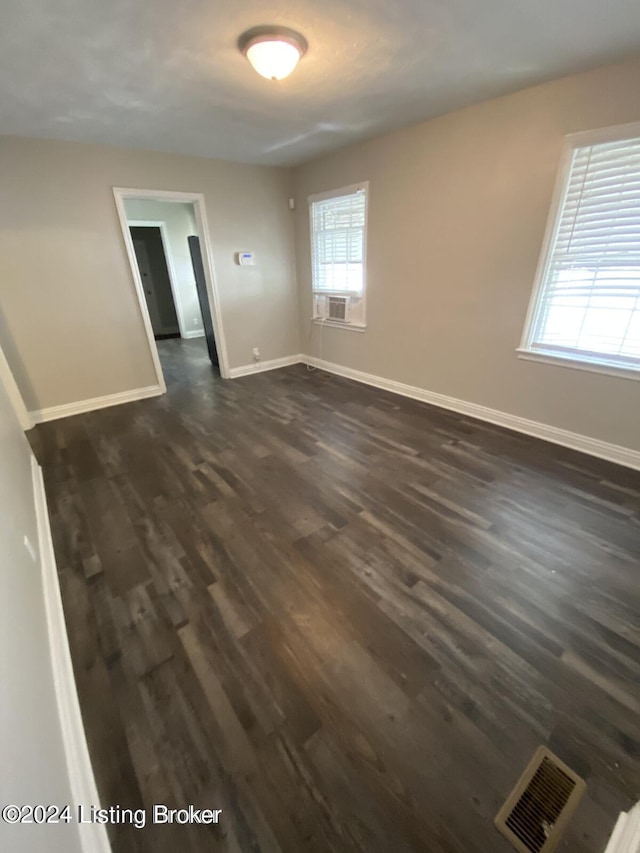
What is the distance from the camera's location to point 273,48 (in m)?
1.82

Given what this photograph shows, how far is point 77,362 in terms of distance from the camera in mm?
3795

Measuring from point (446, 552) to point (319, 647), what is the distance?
2.79ft

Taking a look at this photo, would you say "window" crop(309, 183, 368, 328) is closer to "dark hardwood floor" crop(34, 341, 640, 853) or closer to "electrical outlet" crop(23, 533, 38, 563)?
"dark hardwood floor" crop(34, 341, 640, 853)

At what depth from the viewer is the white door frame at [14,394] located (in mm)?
3142

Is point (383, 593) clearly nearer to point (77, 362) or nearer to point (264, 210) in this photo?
point (77, 362)

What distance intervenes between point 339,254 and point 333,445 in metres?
2.62

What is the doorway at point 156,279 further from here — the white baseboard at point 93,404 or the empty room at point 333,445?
the empty room at point 333,445

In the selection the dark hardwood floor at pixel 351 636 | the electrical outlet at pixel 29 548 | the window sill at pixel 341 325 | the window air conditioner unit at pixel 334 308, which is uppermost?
the window air conditioner unit at pixel 334 308

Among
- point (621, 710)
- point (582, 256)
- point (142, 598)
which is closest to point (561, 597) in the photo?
point (621, 710)

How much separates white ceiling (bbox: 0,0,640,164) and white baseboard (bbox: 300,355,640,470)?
238 centimetres

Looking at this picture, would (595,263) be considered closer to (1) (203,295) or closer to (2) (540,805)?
(2) (540,805)

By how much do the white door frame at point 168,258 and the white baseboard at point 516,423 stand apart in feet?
14.2

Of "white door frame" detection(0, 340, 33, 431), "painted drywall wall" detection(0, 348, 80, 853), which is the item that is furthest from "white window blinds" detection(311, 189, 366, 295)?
"painted drywall wall" detection(0, 348, 80, 853)

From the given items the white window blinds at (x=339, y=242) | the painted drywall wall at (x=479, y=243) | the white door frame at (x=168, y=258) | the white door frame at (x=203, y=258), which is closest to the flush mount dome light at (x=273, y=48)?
the painted drywall wall at (x=479, y=243)
